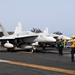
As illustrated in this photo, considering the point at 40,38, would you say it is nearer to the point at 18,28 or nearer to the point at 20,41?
the point at 20,41

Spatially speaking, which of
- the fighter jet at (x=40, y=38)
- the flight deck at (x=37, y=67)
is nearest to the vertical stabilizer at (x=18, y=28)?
the fighter jet at (x=40, y=38)

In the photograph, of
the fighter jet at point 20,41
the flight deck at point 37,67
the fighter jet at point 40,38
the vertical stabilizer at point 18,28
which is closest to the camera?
the flight deck at point 37,67

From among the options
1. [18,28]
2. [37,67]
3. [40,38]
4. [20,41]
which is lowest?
[37,67]

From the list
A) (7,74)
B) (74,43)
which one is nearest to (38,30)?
(74,43)

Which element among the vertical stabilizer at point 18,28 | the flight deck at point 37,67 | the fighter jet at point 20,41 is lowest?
the flight deck at point 37,67

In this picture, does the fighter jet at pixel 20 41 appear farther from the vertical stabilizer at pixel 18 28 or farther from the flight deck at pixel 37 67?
the flight deck at pixel 37 67

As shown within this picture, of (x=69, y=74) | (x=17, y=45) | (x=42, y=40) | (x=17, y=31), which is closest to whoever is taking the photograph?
(x=69, y=74)

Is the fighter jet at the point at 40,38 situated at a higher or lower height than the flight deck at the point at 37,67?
higher

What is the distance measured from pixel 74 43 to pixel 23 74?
24.8 feet

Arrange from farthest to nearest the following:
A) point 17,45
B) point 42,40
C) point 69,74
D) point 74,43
A: point 17,45 → point 42,40 → point 74,43 → point 69,74

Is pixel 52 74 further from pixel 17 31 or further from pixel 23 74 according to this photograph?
pixel 17 31

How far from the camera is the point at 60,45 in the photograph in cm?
2748

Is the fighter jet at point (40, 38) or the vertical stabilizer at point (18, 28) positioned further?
the vertical stabilizer at point (18, 28)

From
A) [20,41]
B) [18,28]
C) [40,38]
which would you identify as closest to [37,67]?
[40,38]
